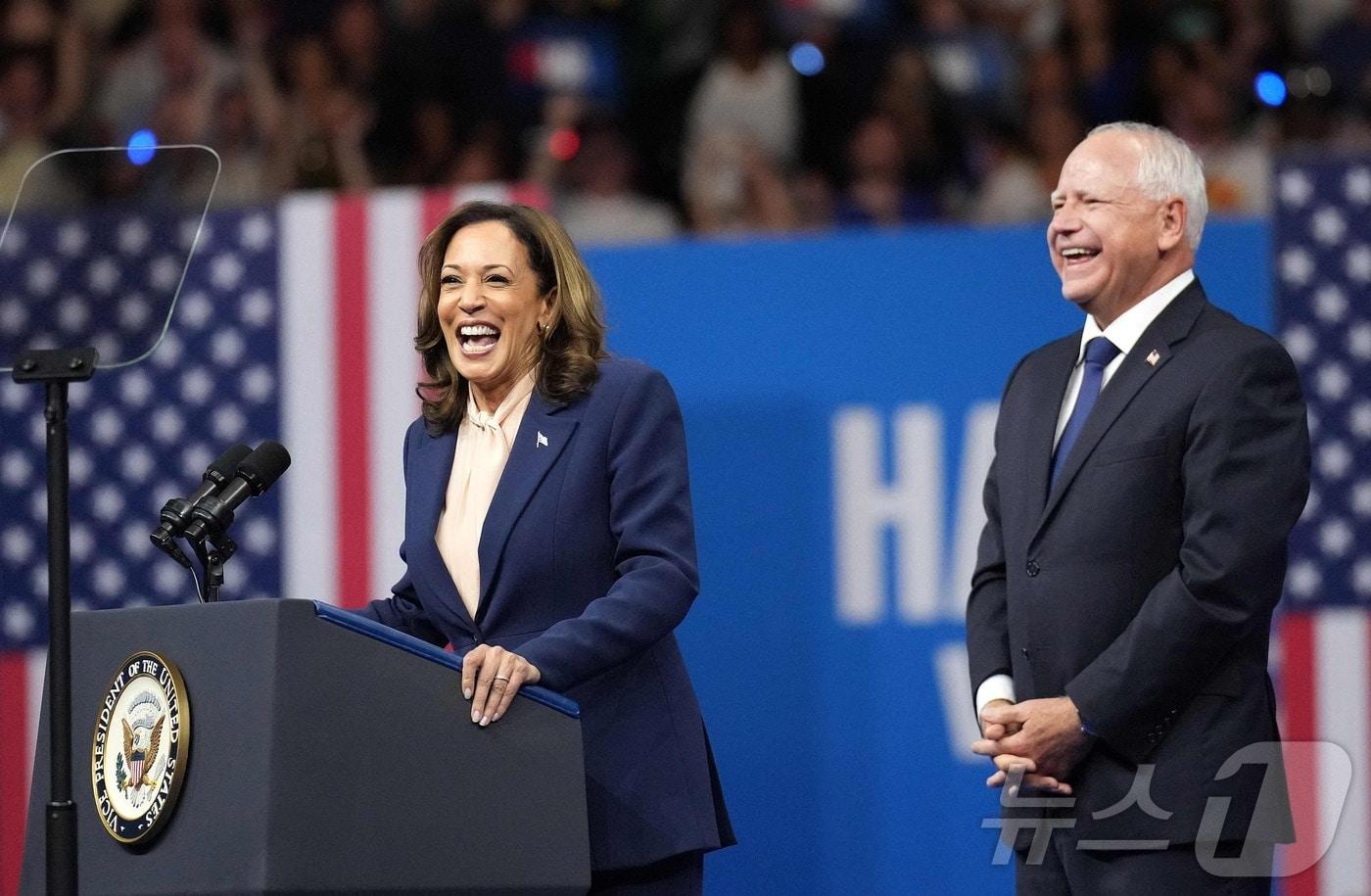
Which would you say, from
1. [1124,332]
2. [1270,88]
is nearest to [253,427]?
[1124,332]

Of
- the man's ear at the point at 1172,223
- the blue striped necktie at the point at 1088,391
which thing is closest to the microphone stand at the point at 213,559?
the blue striped necktie at the point at 1088,391

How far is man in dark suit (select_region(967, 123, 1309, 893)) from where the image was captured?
2.46 metres

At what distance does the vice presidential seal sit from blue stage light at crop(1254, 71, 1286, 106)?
4.01 metres

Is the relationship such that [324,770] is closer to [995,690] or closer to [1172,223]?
[995,690]

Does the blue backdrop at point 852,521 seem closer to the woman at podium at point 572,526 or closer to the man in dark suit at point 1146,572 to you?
the man in dark suit at point 1146,572

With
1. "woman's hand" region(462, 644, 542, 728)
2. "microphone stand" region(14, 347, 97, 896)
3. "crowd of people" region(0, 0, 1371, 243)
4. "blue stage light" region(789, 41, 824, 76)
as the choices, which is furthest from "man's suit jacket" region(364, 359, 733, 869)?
"blue stage light" region(789, 41, 824, 76)

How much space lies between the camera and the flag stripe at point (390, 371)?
12.4 feet

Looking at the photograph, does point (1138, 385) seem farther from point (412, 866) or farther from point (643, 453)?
point (412, 866)

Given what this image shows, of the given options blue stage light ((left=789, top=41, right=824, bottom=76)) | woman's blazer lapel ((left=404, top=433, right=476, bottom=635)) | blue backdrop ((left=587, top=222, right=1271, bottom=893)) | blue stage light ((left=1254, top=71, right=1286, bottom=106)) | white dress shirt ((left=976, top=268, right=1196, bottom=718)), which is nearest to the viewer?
woman's blazer lapel ((left=404, top=433, right=476, bottom=635))

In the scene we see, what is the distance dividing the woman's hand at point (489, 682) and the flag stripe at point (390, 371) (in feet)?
5.20

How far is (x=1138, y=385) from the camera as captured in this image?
2602 millimetres

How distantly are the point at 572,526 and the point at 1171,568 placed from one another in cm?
85

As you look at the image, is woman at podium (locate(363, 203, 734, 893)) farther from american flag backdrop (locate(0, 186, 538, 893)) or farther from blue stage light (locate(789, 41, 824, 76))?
blue stage light (locate(789, 41, 824, 76))

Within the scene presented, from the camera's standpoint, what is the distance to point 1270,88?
17.6 ft
